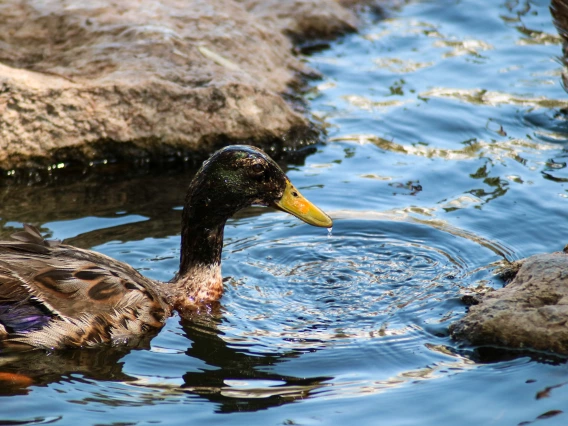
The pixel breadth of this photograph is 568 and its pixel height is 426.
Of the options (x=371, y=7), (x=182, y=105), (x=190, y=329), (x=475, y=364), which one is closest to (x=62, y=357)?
(x=190, y=329)

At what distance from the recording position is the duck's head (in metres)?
6.98

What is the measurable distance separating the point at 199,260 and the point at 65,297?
1188 millimetres

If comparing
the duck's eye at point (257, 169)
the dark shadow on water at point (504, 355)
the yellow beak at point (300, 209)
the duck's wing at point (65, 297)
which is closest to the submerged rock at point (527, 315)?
the dark shadow on water at point (504, 355)

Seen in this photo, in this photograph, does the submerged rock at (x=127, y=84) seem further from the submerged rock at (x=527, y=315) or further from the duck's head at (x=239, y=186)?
the submerged rock at (x=527, y=315)

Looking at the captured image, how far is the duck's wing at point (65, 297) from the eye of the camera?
20.0 feet

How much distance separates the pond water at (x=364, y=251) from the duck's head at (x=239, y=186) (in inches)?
22.4

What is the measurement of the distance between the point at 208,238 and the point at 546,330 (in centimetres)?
246

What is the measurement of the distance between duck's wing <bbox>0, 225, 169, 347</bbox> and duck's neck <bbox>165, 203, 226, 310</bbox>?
1.41 feet

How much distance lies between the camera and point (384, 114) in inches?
410

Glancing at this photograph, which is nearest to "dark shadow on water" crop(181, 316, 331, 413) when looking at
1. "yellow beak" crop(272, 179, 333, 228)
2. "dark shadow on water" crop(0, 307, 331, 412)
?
"dark shadow on water" crop(0, 307, 331, 412)

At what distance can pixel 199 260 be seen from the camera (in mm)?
7090

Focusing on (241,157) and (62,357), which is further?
(241,157)

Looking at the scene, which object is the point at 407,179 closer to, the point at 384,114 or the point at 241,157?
the point at 384,114

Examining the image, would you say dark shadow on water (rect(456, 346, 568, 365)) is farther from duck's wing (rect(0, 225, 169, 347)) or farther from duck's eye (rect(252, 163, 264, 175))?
duck's wing (rect(0, 225, 169, 347))
